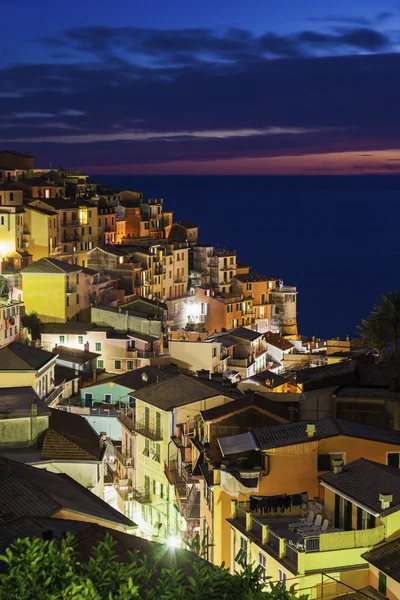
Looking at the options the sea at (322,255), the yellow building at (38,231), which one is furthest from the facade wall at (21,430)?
the sea at (322,255)

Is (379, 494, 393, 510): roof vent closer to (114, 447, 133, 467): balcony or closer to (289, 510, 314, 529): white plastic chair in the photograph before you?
(289, 510, 314, 529): white plastic chair

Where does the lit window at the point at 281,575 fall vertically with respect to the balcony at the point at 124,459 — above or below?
above

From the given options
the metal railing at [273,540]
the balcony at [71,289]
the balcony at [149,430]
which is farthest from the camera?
the balcony at [71,289]

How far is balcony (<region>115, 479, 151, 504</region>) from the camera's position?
2730cm

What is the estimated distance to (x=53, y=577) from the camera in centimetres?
1071

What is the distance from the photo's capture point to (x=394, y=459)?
18.6 m

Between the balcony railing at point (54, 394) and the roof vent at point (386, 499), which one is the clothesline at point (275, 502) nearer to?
the roof vent at point (386, 499)

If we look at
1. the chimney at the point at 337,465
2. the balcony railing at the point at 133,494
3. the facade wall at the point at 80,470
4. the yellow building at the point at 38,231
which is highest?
the yellow building at the point at 38,231

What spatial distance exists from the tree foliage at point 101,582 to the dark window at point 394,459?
7.47 m

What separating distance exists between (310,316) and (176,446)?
2668 inches

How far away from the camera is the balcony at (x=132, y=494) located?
2730cm

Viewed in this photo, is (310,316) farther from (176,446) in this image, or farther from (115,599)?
(115,599)

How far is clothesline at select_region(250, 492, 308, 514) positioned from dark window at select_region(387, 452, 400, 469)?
2062 mm

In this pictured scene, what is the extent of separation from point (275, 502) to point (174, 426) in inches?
360
